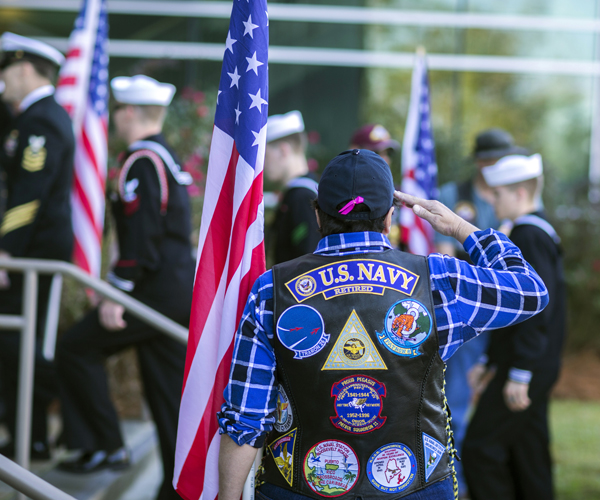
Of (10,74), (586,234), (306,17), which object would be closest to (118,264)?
(10,74)

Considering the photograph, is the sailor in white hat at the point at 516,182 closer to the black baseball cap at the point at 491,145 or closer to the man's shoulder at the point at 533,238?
the man's shoulder at the point at 533,238

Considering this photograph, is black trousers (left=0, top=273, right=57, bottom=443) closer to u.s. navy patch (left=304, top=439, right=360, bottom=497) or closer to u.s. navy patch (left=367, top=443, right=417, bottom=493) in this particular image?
u.s. navy patch (left=304, top=439, right=360, bottom=497)

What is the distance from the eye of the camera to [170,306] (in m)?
3.57

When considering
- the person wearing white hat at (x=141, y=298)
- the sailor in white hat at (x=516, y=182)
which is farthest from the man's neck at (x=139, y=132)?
the sailor in white hat at (x=516, y=182)

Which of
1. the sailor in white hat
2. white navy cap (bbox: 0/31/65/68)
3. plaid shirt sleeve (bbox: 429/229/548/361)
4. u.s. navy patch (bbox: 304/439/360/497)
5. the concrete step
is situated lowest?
the concrete step

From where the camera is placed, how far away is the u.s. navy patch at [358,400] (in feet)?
5.64

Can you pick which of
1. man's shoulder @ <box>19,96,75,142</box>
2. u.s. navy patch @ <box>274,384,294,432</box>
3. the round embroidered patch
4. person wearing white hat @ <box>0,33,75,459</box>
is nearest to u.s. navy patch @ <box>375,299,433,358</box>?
the round embroidered patch

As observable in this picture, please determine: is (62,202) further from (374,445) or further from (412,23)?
(412,23)

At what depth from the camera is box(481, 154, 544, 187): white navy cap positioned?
11.3 feet

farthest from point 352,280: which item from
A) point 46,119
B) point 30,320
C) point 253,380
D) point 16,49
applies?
point 16,49

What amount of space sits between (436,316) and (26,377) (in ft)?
7.61

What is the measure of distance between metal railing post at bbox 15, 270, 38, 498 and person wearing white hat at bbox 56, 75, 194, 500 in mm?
360

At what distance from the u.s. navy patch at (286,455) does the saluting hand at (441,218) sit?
759 mm

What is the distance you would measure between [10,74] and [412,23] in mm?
8737
